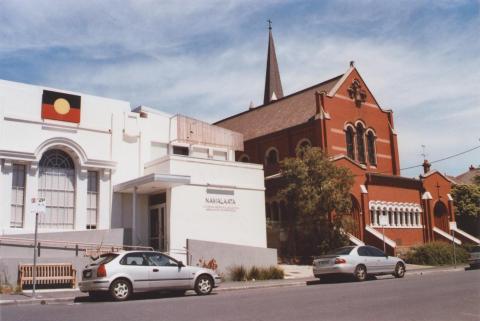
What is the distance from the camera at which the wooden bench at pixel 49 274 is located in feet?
56.7

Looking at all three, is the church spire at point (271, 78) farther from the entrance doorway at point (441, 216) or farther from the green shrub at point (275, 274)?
the green shrub at point (275, 274)

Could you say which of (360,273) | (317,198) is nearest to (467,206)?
(317,198)

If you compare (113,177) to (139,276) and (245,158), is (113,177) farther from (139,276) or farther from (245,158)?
(245,158)

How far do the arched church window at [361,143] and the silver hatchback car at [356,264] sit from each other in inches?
763

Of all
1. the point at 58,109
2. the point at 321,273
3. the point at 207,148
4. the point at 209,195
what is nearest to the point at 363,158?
the point at 207,148

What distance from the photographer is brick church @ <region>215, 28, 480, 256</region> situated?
34156mm

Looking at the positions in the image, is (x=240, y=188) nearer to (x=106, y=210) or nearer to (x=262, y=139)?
(x=106, y=210)

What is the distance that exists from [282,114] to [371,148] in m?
7.46

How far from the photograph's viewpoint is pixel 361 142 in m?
39.8

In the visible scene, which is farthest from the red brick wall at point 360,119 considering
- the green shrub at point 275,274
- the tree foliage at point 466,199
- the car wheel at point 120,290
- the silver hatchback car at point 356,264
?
the car wheel at point 120,290

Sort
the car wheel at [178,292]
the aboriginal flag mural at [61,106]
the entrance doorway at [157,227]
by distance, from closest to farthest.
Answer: the car wheel at [178,292]
the aboriginal flag mural at [61,106]
the entrance doorway at [157,227]

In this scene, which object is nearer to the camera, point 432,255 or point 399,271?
point 399,271

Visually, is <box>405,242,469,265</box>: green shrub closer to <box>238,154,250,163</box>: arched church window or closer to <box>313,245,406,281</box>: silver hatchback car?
<box>313,245,406,281</box>: silver hatchback car

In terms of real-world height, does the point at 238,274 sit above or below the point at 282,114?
below
